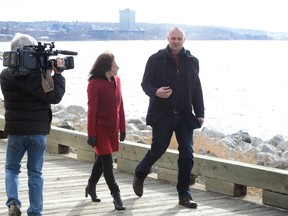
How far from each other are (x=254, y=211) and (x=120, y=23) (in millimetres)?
121217

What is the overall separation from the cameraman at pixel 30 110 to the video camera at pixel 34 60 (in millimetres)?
55

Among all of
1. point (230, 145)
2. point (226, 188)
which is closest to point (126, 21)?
point (230, 145)

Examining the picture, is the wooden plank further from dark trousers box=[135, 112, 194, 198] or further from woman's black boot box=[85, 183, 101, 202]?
woman's black boot box=[85, 183, 101, 202]

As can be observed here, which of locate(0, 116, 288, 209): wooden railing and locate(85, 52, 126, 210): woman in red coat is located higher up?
locate(85, 52, 126, 210): woman in red coat

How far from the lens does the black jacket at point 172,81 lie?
747 cm

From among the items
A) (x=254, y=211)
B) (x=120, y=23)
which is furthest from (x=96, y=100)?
(x=120, y=23)

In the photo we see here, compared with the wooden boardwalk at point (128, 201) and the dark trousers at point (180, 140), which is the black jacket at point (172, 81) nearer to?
the dark trousers at point (180, 140)

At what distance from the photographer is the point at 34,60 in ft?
20.0

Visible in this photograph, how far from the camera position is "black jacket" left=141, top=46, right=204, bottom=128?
7.47 meters

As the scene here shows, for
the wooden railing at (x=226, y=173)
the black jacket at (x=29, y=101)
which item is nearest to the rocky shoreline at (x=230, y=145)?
the wooden railing at (x=226, y=173)

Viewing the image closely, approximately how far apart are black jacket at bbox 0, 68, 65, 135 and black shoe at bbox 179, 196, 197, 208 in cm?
186

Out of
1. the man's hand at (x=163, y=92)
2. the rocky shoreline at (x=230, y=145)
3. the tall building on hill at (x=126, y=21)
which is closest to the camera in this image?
the man's hand at (x=163, y=92)

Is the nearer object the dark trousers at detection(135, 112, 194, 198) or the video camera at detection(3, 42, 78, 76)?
the video camera at detection(3, 42, 78, 76)

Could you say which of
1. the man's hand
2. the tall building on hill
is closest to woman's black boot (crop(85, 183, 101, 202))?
the man's hand
